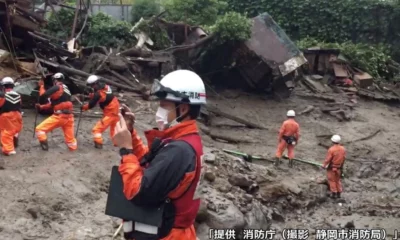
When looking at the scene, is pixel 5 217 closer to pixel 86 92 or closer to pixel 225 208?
pixel 225 208

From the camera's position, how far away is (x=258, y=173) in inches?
550

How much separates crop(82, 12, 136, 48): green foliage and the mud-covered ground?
12.3 feet

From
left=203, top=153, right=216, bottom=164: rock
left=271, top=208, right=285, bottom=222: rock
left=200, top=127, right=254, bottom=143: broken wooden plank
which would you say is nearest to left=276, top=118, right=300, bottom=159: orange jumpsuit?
left=200, top=127, right=254, bottom=143: broken wooden plank

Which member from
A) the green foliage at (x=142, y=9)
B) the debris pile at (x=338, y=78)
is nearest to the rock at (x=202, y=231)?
the debris pile at (x=338, y=78)

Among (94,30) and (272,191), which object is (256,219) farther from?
(94,30)

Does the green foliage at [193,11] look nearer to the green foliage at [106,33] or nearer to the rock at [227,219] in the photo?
the green foliage at [106,33]

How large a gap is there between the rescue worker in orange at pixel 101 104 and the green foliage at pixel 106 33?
24.9 ft

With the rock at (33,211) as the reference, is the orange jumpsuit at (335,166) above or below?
below

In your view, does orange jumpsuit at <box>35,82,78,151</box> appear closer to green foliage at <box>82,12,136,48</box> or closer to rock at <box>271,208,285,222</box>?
rock at <box>271,208,285,222</box>

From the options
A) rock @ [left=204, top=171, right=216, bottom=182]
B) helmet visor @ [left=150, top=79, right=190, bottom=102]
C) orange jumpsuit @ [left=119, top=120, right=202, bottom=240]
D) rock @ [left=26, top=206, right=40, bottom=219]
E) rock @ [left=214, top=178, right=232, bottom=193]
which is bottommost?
rock @ [left=214, top=178, right=232, bottom=193]

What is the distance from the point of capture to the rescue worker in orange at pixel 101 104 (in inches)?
485

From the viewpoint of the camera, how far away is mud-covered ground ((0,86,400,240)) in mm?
9352

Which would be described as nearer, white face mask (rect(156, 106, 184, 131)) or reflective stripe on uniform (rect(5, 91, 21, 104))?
white face mask (rect(156, 106, 184, 131))

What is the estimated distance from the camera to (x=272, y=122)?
20000 millimetres
